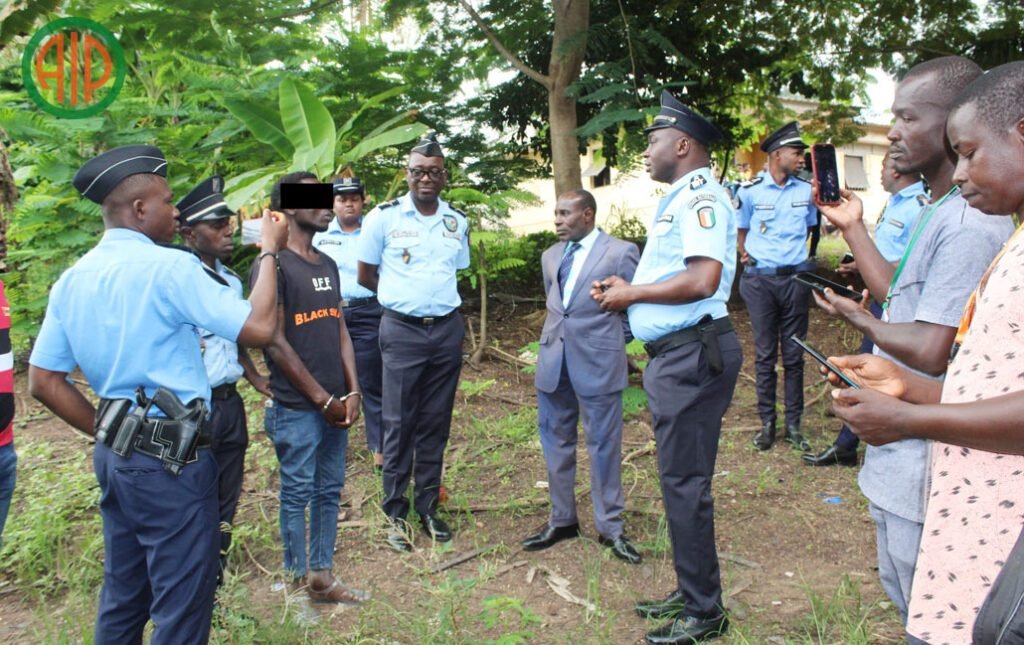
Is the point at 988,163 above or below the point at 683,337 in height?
above

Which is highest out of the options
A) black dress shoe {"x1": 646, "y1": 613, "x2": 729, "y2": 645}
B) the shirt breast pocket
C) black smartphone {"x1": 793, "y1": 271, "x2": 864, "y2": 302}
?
the shirt breast pocket

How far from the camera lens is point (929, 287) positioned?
215 cm

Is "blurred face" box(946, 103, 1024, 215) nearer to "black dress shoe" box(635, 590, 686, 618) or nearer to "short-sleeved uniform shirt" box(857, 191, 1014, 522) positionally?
"short-sleeved uniform shirt" box(857, 191, 1014, 522)

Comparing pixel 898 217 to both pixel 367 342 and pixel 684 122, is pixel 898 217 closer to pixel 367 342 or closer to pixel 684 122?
pixel 684 122

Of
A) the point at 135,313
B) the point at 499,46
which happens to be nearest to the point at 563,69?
the point at 499,46

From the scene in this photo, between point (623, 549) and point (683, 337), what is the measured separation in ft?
5.21

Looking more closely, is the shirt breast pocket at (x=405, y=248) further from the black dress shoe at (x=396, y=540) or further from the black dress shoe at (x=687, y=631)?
the black dress shoe at (x=687, y=631)

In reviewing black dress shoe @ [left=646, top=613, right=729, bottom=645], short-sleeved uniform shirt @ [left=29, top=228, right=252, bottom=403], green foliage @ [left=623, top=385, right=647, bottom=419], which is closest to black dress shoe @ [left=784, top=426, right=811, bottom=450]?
Answer: green foliage @ [left=623, top=385, right=647, bottom=419]

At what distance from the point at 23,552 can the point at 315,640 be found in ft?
6.92

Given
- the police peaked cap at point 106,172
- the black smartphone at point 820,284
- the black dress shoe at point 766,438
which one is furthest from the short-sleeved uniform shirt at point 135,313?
the black dress shoe at point 766,438

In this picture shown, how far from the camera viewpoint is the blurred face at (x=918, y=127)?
7.58 ft

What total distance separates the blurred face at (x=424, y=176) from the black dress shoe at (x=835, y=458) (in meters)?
3.40

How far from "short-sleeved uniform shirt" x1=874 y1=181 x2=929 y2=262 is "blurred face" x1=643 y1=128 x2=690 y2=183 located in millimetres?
2579

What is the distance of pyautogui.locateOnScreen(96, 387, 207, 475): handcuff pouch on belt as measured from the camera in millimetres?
2557
